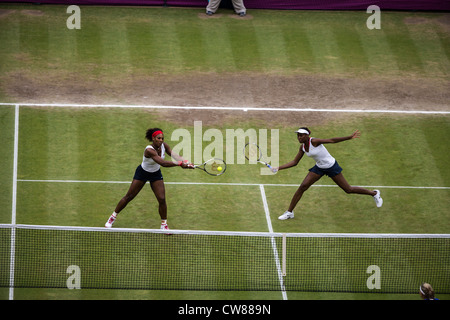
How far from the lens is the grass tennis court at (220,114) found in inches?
591

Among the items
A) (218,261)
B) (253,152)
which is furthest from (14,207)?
(253,152)

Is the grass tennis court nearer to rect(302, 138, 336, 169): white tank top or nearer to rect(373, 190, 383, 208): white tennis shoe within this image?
rect(373, 190, 383, 208): white tennis shoe

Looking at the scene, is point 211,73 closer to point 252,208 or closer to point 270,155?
point 270,155

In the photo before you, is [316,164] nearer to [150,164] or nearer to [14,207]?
[150,164]

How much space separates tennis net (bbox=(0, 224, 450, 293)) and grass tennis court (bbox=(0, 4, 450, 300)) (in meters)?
0.32

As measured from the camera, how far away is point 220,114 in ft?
62.3

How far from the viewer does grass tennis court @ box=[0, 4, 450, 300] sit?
15.0m

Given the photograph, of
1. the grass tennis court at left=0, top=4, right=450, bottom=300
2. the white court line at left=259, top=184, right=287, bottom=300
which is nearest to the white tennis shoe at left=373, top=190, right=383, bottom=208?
the grass tennis court at left=0, top=4, right=450, bottom=300

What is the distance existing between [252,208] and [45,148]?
5.48m

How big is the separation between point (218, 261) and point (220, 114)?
6.55 metres

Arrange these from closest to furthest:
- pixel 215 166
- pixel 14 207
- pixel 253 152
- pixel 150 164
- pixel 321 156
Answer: pixel 150 164
pixel 321 156
pixel 14 207
pixel 215 166
pixel 253 152
